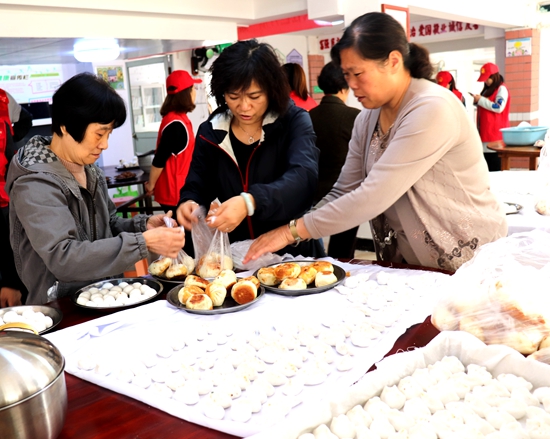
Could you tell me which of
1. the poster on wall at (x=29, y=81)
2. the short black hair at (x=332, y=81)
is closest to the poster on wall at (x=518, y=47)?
the short black hair at (x=332, y=81)

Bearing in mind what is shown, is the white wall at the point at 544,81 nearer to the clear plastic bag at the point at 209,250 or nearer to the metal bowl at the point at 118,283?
the clear plastic bag at the point at 209,250

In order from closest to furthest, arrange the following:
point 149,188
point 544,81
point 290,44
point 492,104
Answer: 1. point 149,188
2. point 492,104
3. point 544,81
4. point 290,44

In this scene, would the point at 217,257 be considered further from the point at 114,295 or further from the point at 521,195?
the point at 521,195

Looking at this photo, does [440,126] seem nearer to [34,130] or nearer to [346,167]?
[346,167]

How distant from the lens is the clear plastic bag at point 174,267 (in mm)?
2002

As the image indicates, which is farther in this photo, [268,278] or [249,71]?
[249,71]

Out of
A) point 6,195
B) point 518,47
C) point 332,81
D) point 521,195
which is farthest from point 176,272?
point 518,47

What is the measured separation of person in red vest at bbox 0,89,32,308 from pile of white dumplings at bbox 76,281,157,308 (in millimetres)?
633

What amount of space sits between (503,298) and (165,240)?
113 centimetres

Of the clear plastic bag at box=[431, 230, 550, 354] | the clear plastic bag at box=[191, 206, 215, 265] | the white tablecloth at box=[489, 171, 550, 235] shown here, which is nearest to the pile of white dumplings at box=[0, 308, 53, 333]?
the clear plastic bag at box=[191, 206, 215, 265]

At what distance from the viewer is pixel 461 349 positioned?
1216mm

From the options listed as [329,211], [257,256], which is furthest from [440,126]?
[257,256]

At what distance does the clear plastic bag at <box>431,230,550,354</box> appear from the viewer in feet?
4.10

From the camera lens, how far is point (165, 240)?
6.21 ft
